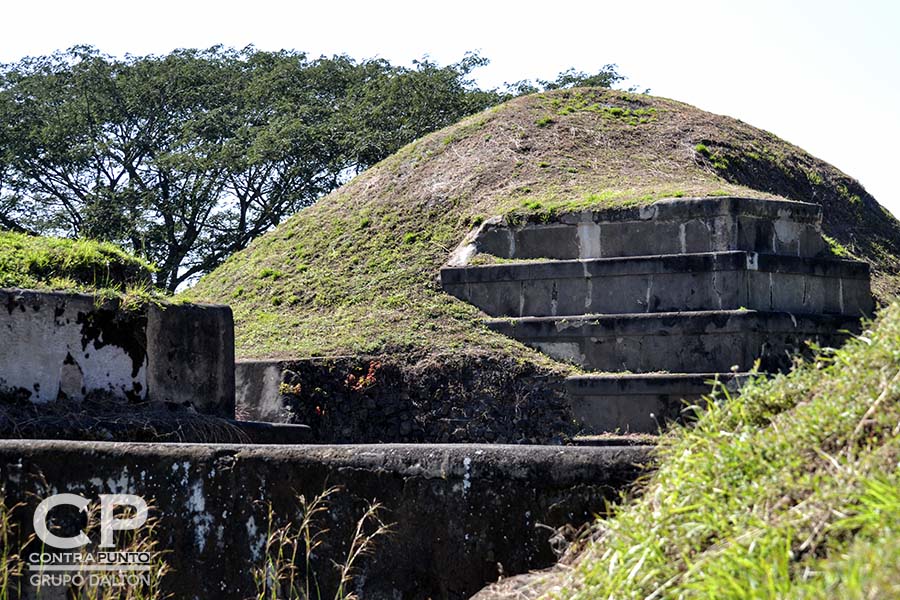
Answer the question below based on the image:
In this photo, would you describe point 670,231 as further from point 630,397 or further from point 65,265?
point 65,265

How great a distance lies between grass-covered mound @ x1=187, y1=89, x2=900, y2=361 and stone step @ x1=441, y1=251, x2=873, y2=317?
43cm

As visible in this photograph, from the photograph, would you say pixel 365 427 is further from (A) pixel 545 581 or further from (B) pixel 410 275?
(A) pixel 545 581

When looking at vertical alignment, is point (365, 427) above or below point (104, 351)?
below

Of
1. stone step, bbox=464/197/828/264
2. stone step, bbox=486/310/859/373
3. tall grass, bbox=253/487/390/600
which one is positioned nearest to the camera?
tall grass, bbox=253/487/390/600

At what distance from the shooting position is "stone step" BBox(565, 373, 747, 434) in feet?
33.3

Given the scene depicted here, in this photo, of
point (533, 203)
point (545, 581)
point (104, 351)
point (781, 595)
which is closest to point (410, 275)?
point (533, 203)

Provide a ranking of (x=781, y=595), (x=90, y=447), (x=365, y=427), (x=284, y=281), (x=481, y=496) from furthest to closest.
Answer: (x=284, y=281)
(x=365, y=427)
(x=90, y=447)
(x=481, y=496)
(x=781, y=595)

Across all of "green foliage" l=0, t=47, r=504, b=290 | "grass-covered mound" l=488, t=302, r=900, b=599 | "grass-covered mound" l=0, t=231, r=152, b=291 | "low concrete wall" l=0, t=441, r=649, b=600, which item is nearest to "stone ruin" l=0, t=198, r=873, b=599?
"low concrete wall" l=0, t=441, r=649, b=600

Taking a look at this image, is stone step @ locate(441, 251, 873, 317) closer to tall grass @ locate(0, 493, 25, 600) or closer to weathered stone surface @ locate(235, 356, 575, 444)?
weathered stone surface @ locate(235, 356, 575, 444)

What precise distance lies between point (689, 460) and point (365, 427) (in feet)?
26.9

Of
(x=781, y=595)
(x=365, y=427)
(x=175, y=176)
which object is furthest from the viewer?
(x=175, y=176)

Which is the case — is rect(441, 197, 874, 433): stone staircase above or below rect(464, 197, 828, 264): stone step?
below

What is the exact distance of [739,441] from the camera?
8.43 feet

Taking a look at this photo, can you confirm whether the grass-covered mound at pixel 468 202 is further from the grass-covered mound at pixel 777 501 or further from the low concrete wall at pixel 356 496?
the grass-covered mound at pixel 777 501
